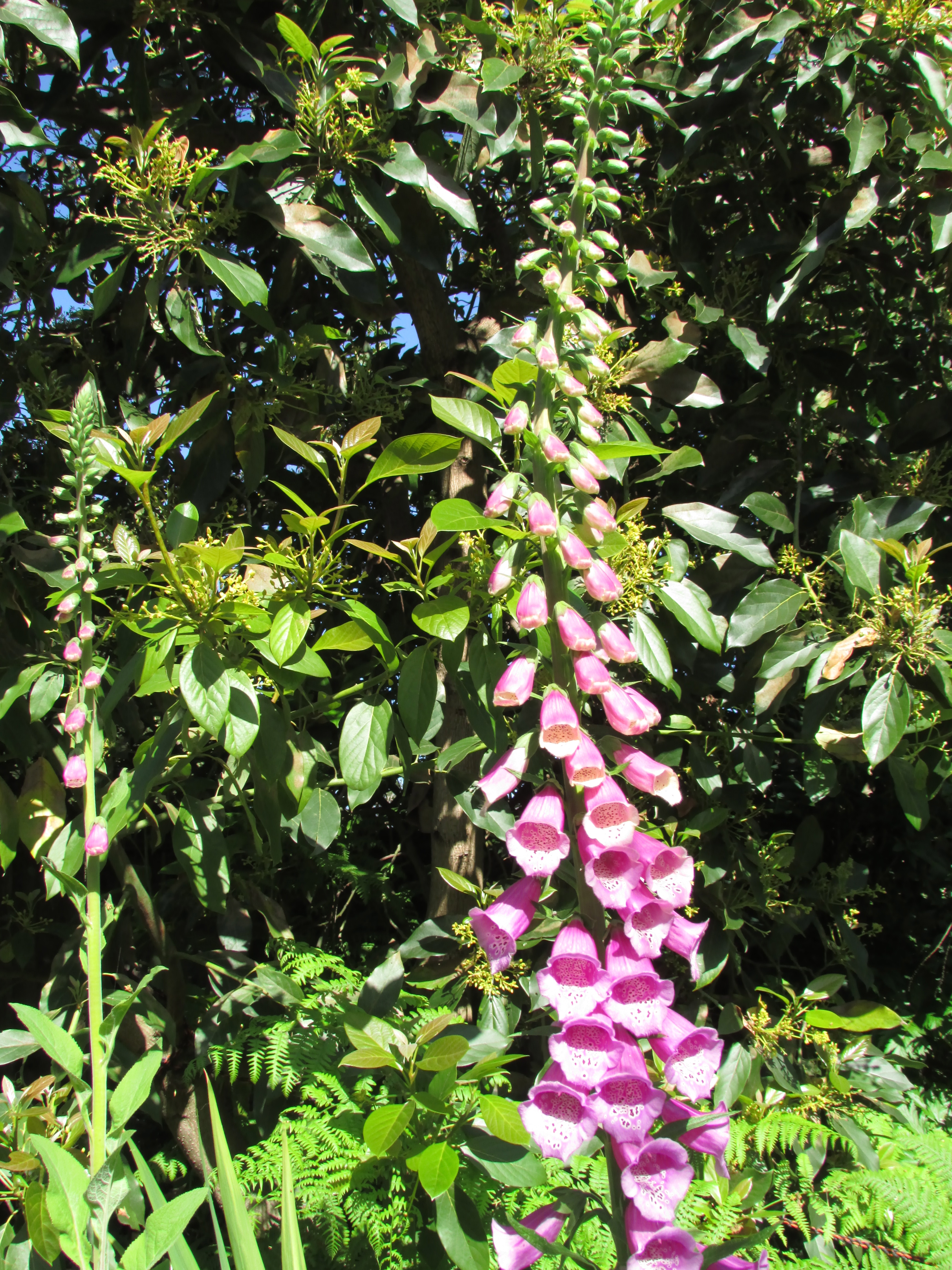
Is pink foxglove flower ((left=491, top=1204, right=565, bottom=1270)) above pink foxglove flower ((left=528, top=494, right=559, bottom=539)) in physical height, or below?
below

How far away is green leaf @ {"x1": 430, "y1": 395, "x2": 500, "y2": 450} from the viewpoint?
127cm

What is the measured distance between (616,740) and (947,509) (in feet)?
5.33

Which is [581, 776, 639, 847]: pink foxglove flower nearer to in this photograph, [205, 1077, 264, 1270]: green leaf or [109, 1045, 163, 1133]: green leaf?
[205, 1077, 264, 1270]: green leaf

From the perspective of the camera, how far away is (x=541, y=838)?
→ 3.52 feet

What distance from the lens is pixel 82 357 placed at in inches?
86.0

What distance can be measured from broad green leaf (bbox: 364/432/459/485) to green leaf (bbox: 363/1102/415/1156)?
102 centimetres

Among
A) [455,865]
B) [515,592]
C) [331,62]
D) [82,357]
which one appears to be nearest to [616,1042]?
[515,592]

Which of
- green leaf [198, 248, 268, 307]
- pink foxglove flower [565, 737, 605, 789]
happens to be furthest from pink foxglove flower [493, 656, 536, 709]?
green leaf [198, 248, 268, 307]

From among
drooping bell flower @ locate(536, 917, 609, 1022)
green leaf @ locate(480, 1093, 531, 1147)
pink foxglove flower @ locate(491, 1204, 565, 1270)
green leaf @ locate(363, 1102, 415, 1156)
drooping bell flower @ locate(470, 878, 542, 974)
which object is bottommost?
pink foxglove flower @ locate(491, 1204, 565, 1270)

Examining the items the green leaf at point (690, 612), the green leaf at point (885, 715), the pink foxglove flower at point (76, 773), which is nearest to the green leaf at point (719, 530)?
the green leaf at point (690, 612)

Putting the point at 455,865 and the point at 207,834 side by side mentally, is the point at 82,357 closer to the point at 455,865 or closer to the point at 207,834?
the point at 207,834

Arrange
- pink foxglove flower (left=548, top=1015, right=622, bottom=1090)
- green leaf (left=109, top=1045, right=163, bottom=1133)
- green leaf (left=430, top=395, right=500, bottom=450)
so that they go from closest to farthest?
pink foxglove flower (left=548, top=1015, right=622, bottom=1090) → green leaf (left=109, top=1045, right=163, bottom=1133) → green leaf (left=430, top=395, right=500, bottom=450)

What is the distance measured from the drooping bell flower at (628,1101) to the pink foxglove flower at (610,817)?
26 cm

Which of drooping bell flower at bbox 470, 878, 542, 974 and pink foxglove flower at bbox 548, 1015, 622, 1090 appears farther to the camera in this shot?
drooping bell flower at bbox 470, 878, 542, 974
